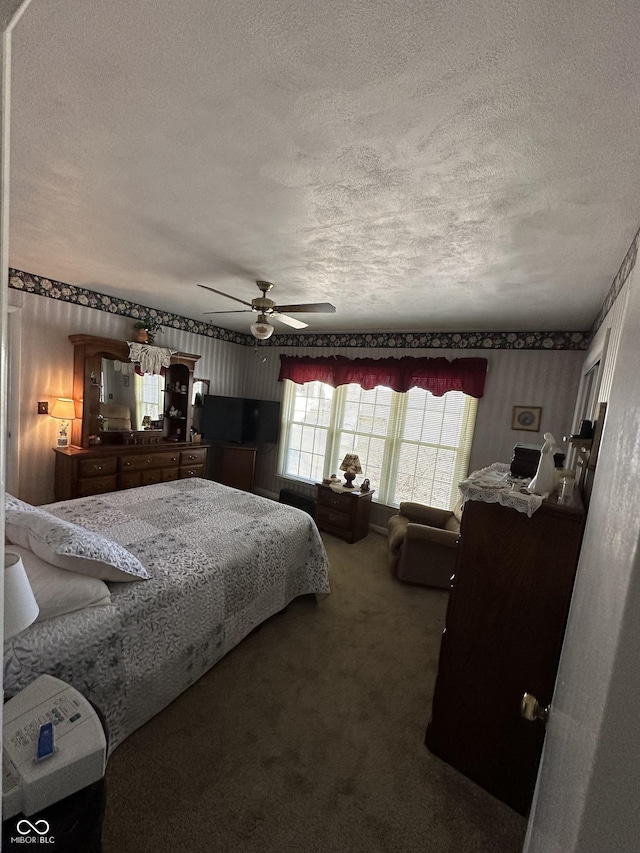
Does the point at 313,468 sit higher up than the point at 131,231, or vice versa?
the point at 131,231

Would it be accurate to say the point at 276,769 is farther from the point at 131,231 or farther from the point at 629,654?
the point at 131,231

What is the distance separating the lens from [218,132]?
4.17 feet

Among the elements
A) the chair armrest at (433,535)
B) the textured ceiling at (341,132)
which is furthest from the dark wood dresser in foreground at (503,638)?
the chair armrest at (433,535)

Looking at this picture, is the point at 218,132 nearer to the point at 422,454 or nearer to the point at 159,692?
the point at 159,692

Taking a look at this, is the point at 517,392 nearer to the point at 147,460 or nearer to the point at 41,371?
the point at 147,460

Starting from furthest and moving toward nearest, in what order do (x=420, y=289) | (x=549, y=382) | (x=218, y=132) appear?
1. (x=549, y=382)
2. (x=420, y=289)
3. (x=218, y=132)

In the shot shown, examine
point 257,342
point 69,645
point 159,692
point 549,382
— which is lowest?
point 159,692

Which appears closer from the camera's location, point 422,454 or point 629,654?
point 629,654

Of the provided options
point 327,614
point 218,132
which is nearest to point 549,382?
point 327,614

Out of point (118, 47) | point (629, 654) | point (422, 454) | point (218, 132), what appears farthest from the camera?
point (422, 454)

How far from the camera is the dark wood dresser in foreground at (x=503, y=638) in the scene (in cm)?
152

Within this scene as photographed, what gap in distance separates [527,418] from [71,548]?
392 cm

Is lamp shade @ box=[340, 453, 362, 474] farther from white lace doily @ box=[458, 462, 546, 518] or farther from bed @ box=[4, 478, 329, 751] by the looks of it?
white lace doily @ box=[458, 462, 546, 518]

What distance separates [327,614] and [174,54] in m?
3.11
